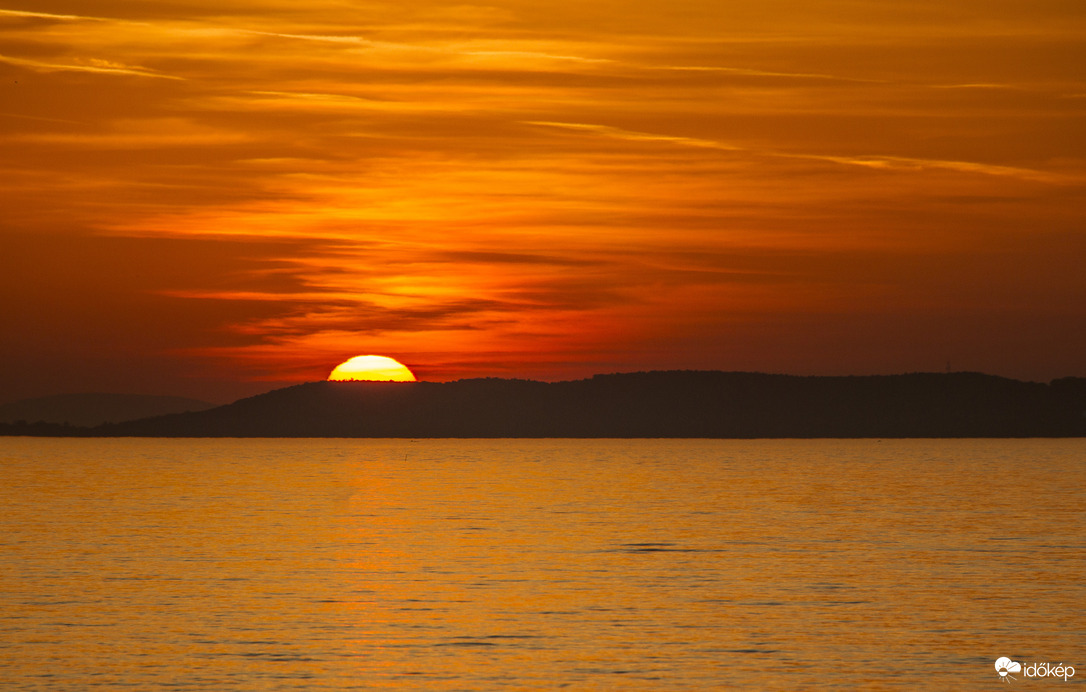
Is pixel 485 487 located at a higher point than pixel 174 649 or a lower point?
higher

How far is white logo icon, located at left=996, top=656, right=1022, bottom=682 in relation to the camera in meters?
35.6

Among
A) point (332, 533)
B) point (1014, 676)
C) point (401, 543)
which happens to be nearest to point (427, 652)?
point (1014, 676)

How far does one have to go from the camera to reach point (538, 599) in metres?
49.5

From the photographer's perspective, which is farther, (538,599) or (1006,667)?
(538,599)

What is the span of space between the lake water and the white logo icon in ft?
0.92

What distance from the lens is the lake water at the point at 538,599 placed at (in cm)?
3662

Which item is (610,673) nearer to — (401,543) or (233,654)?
(233,654)

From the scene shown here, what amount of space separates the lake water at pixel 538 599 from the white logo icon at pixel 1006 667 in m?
0.28

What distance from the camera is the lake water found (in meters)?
36.6

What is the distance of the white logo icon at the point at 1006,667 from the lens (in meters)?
35.6

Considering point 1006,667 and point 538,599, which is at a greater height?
point 538,599

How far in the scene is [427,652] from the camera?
129ft

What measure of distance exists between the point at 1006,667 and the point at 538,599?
59.5 ft

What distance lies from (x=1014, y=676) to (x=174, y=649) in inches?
925
